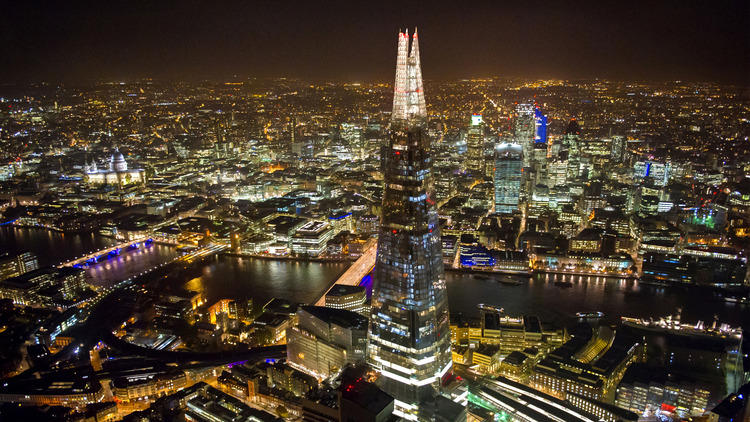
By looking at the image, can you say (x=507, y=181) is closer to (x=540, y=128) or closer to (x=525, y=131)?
(x=525, y=131)

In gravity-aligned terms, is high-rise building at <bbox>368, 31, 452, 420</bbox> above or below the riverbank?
above

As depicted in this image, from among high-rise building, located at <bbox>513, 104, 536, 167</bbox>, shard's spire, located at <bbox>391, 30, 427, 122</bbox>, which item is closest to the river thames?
shard's spire, located at <bbox>391, 30, 427, 122</bbox>

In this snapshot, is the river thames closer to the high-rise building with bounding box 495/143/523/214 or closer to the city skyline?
the city skyline

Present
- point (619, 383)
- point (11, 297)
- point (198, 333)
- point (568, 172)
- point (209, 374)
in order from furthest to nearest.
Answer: point (568, 172) < point (11, 297) < point (198, 333) < point (209, 374) < point (619, 383)

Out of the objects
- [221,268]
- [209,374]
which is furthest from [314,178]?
[209,374]

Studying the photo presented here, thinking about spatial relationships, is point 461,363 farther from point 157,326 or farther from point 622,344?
point 157,326

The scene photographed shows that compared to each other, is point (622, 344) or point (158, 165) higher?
point (158, 165)

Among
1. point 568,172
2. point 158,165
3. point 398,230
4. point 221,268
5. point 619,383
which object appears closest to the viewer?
point 398,230

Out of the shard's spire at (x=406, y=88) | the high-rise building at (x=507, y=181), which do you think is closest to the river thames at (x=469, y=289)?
the high-rise building at (x=507, y=181)
